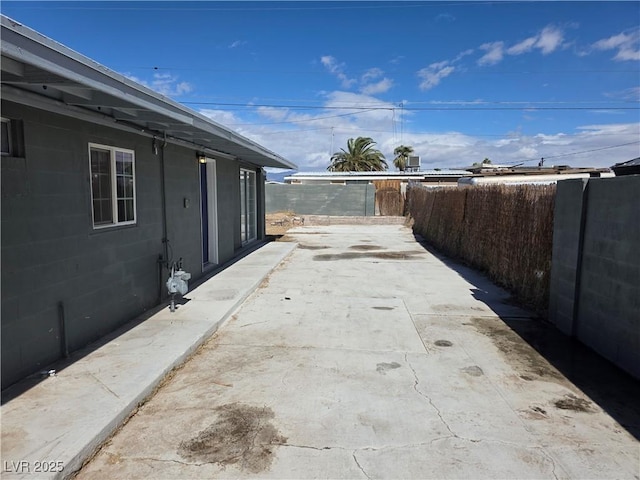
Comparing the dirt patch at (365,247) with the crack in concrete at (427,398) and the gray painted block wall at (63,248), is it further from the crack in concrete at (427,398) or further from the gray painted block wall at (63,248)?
the crack in concrete at (427,398)

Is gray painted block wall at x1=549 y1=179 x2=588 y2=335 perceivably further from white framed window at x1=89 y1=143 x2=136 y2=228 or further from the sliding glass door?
the sliding glass door

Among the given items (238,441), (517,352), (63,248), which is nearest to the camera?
(238,441)

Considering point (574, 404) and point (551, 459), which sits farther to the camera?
point (574, 404)

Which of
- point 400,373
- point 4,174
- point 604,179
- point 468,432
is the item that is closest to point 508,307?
point 604,179

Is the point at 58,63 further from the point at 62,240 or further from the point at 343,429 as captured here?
the point at 343,429

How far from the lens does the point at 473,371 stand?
4621 millimetres

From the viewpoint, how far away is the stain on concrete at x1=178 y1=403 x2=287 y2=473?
3012mm

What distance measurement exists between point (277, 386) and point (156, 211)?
3745 millimetres

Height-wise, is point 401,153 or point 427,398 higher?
point 401,153

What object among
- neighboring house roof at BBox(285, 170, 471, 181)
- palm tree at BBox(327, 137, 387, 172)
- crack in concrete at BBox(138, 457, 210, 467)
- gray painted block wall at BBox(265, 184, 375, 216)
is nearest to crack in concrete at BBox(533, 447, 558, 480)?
crack in concrete at BBox(138, 457, 210, 467)

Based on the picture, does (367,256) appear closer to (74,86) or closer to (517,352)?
(517,352)

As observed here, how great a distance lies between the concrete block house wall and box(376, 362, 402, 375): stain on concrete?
3285 millimetres

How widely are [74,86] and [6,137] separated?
89 centimetres

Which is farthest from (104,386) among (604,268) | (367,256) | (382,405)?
(367,256)
